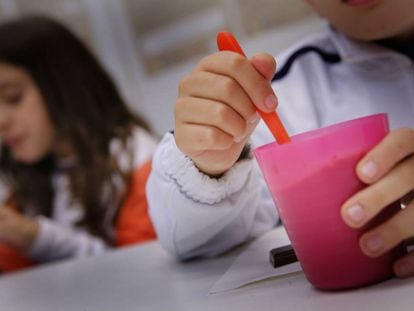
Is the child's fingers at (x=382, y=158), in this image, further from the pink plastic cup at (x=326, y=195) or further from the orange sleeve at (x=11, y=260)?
the orange sleeve at (x=11, y=260)

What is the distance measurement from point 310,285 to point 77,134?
41.5 inches

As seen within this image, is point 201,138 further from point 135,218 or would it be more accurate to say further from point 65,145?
point 65,145

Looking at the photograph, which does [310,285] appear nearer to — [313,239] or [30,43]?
[313,239]

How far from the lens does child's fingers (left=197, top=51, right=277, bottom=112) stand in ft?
1.30

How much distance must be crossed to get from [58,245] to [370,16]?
837mm

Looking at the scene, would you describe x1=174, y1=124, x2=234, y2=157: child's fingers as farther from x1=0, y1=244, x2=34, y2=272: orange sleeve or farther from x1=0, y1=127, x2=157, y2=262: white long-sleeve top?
x1=0, y1=244, x2=34, y2=272: orange sleeve

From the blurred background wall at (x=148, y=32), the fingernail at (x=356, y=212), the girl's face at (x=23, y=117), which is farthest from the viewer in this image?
the blurred background wall at (x=148, y=32)

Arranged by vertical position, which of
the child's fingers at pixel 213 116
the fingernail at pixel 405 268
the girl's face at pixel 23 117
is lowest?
the girl's face at pixel 23 117

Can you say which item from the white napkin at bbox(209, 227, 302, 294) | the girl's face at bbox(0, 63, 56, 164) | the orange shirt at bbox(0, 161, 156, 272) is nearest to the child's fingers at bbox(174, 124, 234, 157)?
the white napkin at bbox(209, 227, 302, 294)

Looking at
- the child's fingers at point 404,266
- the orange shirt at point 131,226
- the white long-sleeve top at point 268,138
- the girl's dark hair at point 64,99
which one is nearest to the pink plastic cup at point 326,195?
the child's fingers at point 404,266

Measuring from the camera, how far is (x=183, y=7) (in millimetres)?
1652

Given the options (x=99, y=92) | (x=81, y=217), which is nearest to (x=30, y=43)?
(x=99, y=92)

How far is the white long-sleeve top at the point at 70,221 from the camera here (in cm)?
122

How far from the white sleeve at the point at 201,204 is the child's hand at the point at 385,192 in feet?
0.53
